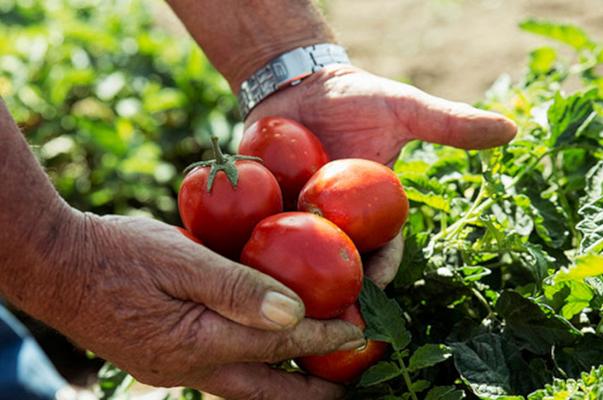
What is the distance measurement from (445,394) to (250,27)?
1.24 metres

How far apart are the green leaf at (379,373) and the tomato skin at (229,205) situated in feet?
1.26

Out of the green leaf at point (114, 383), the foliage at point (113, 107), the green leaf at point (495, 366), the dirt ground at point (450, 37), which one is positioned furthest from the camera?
the dirt ground at point (450, 37)

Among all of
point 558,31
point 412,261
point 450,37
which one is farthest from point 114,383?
point 450,37

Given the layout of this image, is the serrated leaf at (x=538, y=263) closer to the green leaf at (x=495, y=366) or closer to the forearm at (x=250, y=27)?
the green leaf at (x=495, y=366)

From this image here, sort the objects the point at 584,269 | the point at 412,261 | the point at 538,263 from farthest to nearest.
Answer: the point at 412,261, the point at 538,263, the point at 584,269

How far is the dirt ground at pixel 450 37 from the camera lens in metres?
4.63

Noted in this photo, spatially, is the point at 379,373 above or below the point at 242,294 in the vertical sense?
below

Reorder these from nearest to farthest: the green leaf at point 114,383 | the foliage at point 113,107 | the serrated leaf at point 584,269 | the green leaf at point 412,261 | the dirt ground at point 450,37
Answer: the serrated leaf at point 584,269 → the green leaf at point 412,261 → the green leaf at point 114,383 → the foliage at point 113,107 → the dirt ground at point 450,37

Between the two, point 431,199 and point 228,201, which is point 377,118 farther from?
point 228,201

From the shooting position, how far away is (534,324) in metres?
1.65

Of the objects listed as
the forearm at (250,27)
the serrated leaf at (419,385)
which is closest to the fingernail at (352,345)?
the serrated leaf at (419,385)

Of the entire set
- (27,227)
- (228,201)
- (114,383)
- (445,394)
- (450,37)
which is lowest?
(450,37)

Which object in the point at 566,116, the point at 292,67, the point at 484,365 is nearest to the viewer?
the point at 484,365

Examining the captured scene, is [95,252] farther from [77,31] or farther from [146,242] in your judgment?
[77,31]
